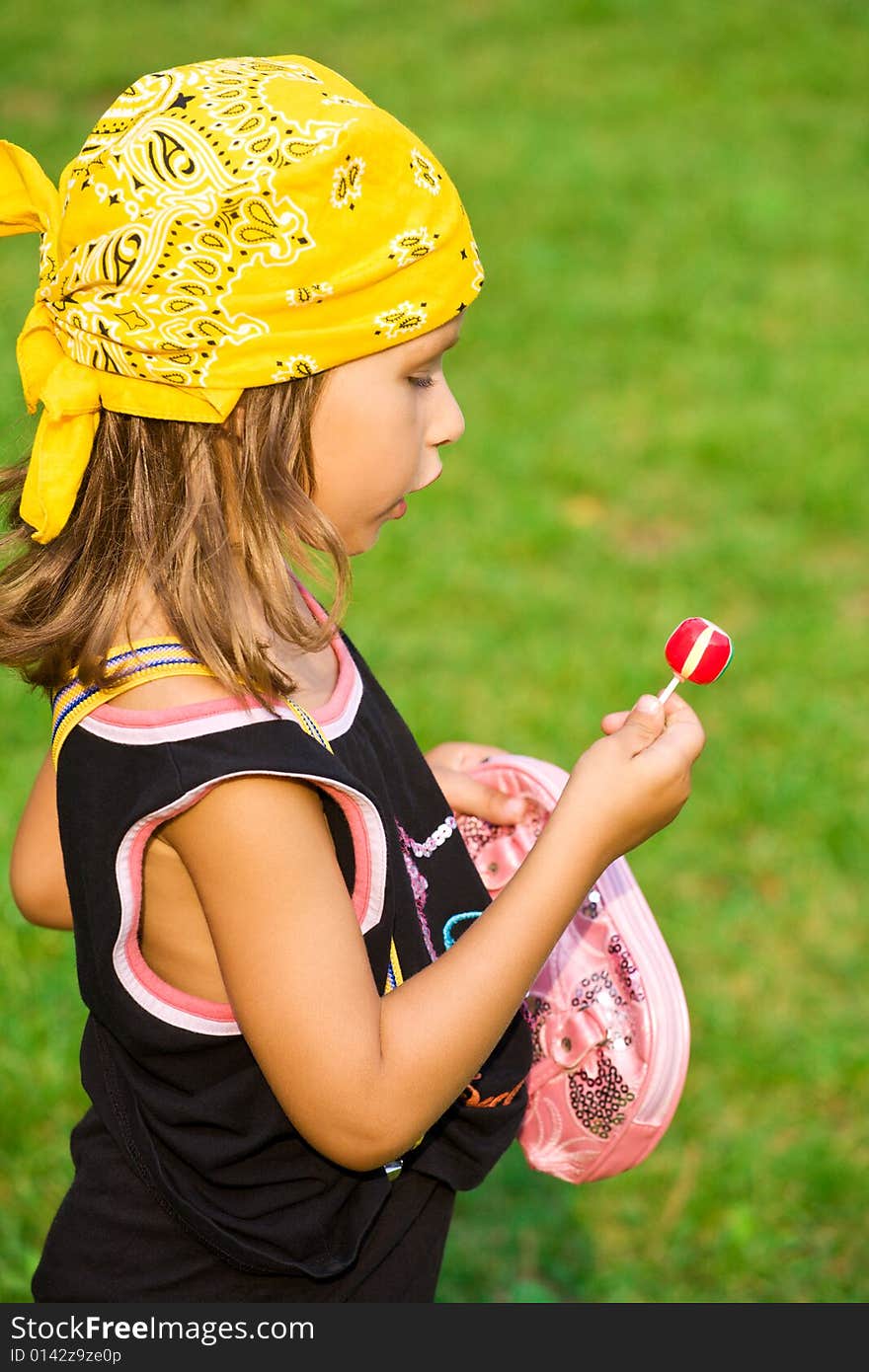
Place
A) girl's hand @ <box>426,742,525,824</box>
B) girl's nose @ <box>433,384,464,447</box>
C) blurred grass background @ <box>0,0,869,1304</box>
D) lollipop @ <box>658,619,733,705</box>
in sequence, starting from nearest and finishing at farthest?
girl's nose @ <box>433,384,464,447</box>
lollipop @ <box>658,619,733,705</box>
girl's hand @ <box>426,742,525,824</box>
blurred grass background @ <box>0,0,869,1304</box>

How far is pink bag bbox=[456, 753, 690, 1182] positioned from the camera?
204 centimetres

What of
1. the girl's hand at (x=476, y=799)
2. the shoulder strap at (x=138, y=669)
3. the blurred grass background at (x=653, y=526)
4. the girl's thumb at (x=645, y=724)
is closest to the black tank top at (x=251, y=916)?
Result: the shoulder strap at (x=138, y=669)

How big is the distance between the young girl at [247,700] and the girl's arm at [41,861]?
0.25 meters

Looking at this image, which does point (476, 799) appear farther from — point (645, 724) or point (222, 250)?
point (222, 250)

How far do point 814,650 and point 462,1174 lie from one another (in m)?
3.16

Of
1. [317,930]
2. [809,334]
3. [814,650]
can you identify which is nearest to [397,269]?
[317,930]

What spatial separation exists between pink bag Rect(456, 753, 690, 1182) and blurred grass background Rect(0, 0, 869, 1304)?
2.79ft

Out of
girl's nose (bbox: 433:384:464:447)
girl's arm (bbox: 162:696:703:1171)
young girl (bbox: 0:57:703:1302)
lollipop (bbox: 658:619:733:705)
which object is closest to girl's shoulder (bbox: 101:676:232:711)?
young girl (bbox: 0:57:703:1302)

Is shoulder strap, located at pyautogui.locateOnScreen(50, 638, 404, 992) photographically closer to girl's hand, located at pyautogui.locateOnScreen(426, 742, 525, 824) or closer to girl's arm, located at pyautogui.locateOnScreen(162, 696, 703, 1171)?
girl's arm, located at pyautogui.locateOnScreen(162, 696, 703, 1171)

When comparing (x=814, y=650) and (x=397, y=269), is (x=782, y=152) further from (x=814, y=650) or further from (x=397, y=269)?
(x=397, y=269)

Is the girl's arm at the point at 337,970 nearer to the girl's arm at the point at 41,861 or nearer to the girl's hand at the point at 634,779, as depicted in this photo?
the girl's hand at the point at 634,779

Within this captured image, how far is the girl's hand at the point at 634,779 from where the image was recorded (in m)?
1.76

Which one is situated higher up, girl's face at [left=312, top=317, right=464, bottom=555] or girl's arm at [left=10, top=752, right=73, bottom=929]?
girl's face at [left=312, top=317, right=464, bottom=555]

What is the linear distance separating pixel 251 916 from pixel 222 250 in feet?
2.20
